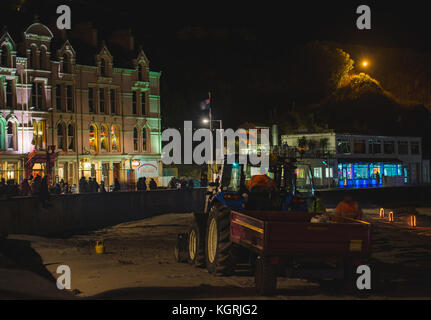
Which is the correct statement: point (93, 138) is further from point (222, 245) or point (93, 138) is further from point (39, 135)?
point (222, 245)

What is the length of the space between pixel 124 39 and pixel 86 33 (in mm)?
4581

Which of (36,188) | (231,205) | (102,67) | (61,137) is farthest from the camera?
(102,67)

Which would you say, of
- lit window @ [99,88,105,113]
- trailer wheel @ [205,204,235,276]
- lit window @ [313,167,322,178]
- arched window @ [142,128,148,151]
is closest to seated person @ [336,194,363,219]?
trailer wheel @ [205,204,235,276]

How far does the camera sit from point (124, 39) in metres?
60.4

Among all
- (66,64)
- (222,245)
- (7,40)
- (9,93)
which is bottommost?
(222,245)

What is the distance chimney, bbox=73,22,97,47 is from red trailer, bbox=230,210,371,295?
4708 cm

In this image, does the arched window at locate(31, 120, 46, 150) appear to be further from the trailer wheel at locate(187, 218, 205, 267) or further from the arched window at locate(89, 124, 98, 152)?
the trailer wheel at locate(187, 218, 205, 267)

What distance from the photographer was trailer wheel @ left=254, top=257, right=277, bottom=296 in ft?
40.0

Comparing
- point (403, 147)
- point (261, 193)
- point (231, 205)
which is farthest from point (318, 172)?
point (261, 193)

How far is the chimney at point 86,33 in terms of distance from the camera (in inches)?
2232

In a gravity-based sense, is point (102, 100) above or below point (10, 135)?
above

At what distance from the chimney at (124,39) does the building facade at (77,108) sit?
0.32 ft

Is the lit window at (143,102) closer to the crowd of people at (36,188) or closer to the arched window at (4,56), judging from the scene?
the arched window at (4,56)

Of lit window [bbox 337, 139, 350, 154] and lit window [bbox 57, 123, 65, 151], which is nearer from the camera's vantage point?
→ lit window [bbox 57, 123, 65, 151]
